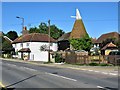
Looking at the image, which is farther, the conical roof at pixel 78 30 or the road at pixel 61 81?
the conical roof at pixel 78 30

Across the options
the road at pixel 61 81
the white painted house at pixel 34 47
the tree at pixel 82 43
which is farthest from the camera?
the white painted house at pixel 34 47

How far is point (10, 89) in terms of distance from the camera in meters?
15.2

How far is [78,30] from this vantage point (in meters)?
75.9

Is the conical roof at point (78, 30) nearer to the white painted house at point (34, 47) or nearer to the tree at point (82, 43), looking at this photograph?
the tree at point (82, 43)

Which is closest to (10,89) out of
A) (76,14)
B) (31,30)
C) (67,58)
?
(67,58)

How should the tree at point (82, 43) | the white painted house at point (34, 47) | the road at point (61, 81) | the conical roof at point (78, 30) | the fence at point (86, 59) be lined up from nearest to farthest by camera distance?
the road at point (61, 81)
the fence at point (86, 59)
the tree at point (82, 43)
the conical roof at point (78, 30)
the white painted house at point (34, 47)

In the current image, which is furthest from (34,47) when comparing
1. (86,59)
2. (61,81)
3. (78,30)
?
(61,81)

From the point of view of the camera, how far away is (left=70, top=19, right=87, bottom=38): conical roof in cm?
7481

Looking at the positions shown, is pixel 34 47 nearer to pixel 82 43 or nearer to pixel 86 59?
pixel 82 43

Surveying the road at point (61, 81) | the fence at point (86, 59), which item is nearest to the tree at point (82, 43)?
the fence at point (86, 59)

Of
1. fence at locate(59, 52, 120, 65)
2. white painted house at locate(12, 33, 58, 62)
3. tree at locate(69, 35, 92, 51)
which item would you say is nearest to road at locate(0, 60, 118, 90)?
fence at locate(59, 52, 120, 65)

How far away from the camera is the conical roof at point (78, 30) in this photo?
74812 millimetres

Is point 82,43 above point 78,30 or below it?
below

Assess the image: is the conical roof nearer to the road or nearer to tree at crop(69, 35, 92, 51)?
tree at crop(69, 35, 92, 51)
